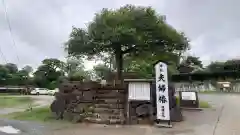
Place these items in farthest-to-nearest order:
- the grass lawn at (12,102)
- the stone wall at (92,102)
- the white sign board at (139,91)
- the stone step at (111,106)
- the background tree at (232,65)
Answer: the background tree at (232,65), the grass lawn at (12,102), the stone step at (111,106), the stone wall at (92,102), the white sign board at (139,91)

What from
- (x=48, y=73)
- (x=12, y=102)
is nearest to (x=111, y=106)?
(x=12, y=102)

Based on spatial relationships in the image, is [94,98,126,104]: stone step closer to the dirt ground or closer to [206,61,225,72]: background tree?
the dirt ground

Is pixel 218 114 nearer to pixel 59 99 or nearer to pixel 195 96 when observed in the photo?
pixel 195 96

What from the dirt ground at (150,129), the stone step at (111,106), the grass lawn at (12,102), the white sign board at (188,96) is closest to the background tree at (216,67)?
the white sign board at (188,96)

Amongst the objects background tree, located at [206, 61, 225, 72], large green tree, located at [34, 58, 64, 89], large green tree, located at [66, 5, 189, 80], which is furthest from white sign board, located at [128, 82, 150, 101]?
large green tree, located at [34, 58, 64, 89]

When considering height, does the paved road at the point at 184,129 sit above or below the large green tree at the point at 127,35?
below

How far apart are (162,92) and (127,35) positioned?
11.1ft

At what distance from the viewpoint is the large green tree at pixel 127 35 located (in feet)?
39.2

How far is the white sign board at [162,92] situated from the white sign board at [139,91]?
26.8 inches

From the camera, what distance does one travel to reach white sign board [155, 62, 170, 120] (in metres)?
9.55

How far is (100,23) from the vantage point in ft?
41.2

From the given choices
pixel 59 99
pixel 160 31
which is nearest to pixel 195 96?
pixel 160 31

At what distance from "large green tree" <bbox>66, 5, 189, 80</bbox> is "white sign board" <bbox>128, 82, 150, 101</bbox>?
250cm

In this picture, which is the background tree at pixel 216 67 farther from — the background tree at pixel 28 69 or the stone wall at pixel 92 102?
the background tree at pixel 28 69
